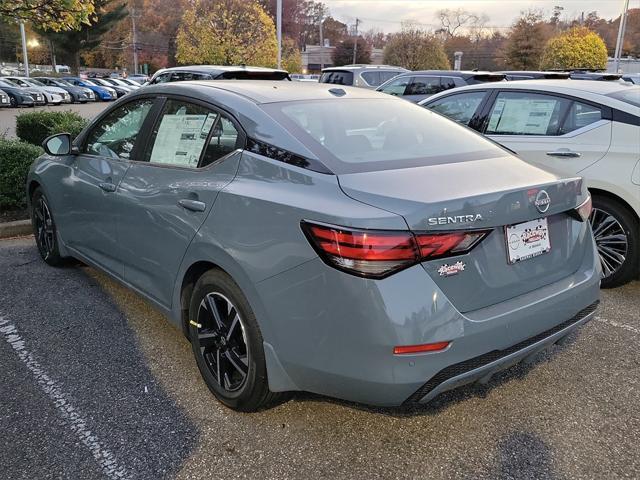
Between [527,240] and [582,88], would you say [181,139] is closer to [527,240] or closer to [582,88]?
[527,240]

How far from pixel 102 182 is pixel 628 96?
4060 mm

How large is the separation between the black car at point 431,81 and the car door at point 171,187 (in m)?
7.86

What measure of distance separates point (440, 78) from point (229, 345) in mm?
9952

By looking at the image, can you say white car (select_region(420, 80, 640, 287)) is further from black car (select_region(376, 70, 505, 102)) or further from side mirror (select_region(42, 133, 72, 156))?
black car (select_region(376, 70, 505, 102))

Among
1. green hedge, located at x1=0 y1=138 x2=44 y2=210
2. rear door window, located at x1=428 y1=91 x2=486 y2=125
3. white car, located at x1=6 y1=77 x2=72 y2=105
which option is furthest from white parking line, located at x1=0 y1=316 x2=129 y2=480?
white car, located at x1=6 y1=77 x2=72 y2=105

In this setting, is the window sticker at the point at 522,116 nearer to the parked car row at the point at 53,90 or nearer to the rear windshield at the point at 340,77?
the rear windshield at the point at 340,77

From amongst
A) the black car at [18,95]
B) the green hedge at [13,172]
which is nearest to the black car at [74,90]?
the black car at [18,95]

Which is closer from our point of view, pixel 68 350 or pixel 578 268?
pixel 578 268

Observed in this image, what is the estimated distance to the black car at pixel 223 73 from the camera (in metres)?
7.82

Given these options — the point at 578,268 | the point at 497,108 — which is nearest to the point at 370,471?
the point at 578,268

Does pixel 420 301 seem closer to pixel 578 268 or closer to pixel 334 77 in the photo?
pixel 578 268

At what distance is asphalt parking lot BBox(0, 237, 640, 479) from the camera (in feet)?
7.90

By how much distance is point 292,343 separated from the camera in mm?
2340

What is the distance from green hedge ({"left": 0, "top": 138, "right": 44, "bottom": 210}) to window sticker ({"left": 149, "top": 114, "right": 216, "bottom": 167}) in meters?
3.82
